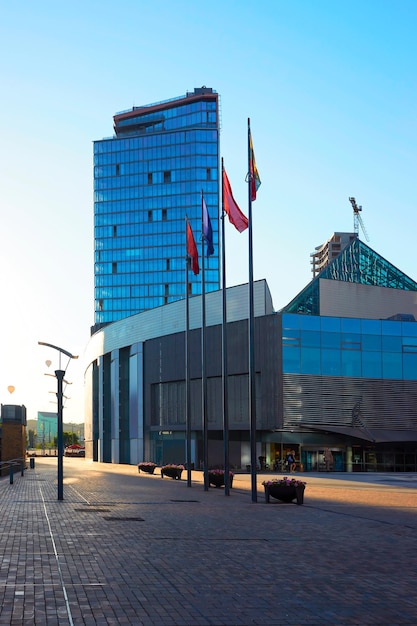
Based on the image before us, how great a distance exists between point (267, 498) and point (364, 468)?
36.7 metres

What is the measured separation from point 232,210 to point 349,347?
34.5m

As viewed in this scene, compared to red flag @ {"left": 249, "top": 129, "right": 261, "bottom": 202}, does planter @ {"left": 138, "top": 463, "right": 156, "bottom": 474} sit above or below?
below

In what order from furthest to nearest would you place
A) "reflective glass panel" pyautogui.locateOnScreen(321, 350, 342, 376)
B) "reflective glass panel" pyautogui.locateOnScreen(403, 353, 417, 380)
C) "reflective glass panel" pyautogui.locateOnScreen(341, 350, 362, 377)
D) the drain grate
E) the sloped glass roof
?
the sloped glass roof < "reflective glass panel" pyautogui.locateOnScreen(403, 353, 417, 380) < "reflective glass panel" pyautogui.locateOnScreen(341, 350, 362, 377) < "reflective glass panel" pyautogui.locateOnScreen(321, 350, 342, 376) < the drain grate

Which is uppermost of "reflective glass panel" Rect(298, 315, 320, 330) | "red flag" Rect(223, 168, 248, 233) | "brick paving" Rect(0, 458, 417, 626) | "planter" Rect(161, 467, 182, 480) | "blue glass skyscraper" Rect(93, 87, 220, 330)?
"blue glass skyscraper" Rect(93, 87, 220, 330)

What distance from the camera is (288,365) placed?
6253 cm

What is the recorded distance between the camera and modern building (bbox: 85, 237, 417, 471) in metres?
62.8

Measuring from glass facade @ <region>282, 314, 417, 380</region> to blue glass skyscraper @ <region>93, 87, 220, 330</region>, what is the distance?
93.0 m

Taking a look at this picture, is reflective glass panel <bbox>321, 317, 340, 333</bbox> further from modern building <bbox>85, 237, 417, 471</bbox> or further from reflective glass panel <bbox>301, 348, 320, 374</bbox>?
reflective glass panel <bbox>301, 348, 320, 374</bbox>

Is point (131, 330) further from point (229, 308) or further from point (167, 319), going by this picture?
point (229, 308)

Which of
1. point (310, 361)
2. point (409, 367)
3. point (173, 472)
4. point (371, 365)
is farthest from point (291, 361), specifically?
point (173, 472)

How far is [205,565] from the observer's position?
45.0 feet

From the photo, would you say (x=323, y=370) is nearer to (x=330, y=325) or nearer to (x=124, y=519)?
(x=330, y=325)

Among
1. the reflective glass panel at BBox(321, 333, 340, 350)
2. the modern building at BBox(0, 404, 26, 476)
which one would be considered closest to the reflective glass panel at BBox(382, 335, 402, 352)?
the reflective glass panel at BBox(321, 333, 340, 350)

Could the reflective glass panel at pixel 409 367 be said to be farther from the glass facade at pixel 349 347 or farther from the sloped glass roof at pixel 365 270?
the sloped glass roof at pixel 365 270
